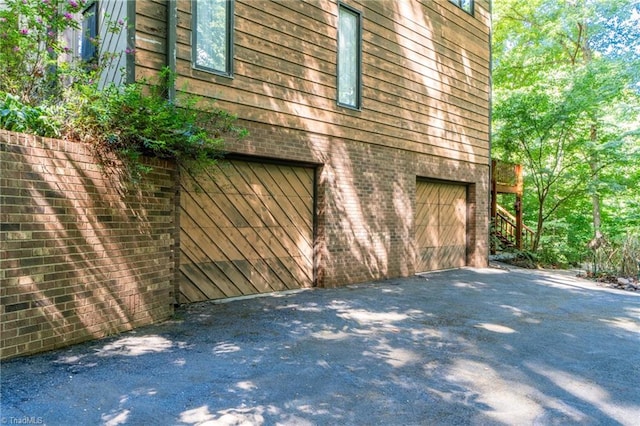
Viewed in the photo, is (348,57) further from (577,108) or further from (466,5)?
(577,108)

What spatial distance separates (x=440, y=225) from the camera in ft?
32.1

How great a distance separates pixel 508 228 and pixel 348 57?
9.88 m

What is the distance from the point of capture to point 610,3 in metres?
14.9

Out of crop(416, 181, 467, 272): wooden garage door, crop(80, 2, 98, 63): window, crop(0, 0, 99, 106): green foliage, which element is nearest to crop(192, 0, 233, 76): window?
crop(0, 0, 99, 106): green foliage

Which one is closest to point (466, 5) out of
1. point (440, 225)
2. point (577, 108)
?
point (577, 108)

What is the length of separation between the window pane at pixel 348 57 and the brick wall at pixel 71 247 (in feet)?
12.9

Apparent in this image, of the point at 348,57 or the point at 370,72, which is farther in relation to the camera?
the point at 370,72

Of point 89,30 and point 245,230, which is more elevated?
point 89,30

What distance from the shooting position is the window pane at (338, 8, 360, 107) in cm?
742

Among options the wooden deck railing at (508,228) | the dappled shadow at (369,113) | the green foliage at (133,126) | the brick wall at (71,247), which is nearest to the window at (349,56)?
the dappled shadow at (369,113)

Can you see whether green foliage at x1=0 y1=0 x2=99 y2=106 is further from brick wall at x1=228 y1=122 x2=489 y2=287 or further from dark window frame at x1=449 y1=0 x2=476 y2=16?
dark window frame at x1=449 y1=0 x2=476 y2=16

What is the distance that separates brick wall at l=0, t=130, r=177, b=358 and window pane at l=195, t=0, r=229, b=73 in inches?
70.2

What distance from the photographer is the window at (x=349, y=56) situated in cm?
741

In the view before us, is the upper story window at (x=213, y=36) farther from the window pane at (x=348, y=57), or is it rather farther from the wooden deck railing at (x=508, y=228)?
the wooden deck railing at (x=508, y=228)
